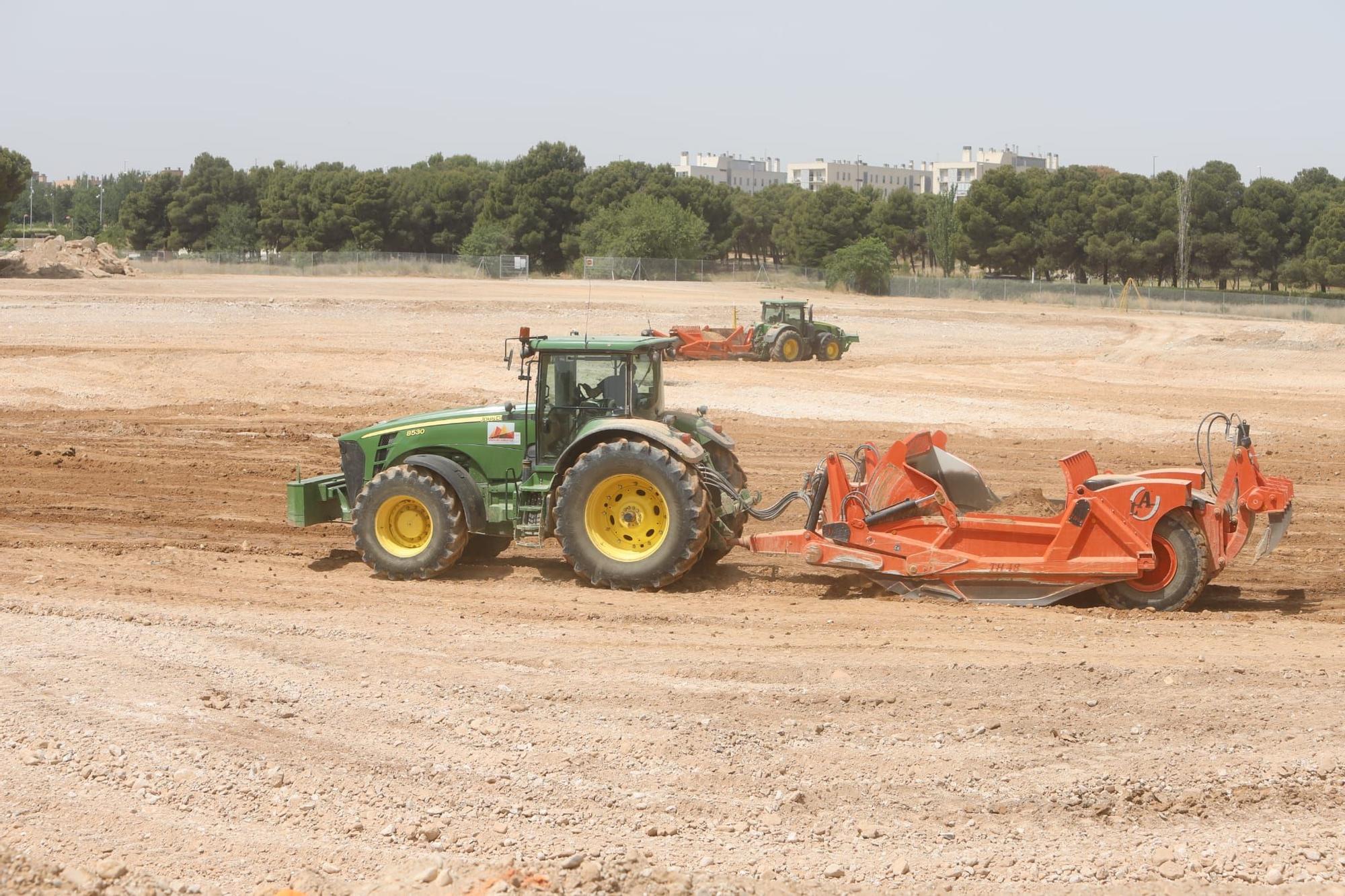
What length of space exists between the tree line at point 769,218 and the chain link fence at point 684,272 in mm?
1931

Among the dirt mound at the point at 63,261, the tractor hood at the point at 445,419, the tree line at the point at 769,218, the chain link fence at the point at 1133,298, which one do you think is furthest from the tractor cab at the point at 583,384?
the tree line at the point at 769,218

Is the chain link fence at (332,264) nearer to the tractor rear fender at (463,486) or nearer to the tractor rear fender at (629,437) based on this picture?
the tractor rear fender at (463,486)

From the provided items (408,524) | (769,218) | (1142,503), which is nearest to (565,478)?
(408,524)

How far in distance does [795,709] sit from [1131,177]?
242 ft

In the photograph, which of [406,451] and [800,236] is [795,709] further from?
[800,236]

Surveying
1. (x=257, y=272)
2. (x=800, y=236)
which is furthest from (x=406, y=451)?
(x=800, y=236)

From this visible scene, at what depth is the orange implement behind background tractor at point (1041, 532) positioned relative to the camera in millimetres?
9812

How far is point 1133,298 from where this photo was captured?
2331 inches

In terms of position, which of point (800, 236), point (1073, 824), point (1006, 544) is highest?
point (800, 236)

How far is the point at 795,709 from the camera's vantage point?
306 inches

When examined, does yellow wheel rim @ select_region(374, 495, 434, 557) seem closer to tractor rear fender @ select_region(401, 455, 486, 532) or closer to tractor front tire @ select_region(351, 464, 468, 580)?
tractor front tire @ select_region(351, 464, 468, 580)

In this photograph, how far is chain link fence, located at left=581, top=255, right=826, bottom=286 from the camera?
71125 mm

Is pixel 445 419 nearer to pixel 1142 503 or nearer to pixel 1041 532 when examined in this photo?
pixel 1041 532

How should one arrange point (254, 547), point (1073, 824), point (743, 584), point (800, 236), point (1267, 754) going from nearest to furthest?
point (1073, 824) → point (1267, 754) → point (743, 584) → point (254, 547) → point (800, 236)
